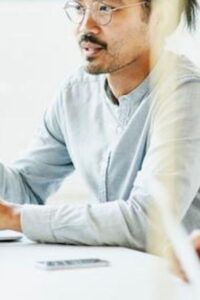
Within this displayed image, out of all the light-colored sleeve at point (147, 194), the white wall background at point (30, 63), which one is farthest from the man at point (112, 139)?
the white wall background at point (30, 63)

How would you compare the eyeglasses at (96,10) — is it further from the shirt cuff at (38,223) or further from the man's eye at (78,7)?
the shirt cuff at (38,223)

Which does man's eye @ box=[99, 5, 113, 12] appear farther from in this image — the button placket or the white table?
the white table

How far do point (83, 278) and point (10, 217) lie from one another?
405mm

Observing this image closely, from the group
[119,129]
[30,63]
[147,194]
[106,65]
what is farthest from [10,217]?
[30,63]

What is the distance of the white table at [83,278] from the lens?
0.85 meters

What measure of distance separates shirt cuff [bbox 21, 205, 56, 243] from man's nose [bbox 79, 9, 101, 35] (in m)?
0.50

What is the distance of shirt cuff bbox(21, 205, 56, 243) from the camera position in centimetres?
129

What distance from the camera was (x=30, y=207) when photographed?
52.2 inches

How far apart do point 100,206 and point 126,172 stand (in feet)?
0.83

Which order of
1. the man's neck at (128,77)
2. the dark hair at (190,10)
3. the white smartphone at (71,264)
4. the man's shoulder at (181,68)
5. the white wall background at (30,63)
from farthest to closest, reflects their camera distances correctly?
1. the white wall background at (30,63)
2. the dark hair at (190,10)
3. the man's neck at (128,77)
4. the man's shoulder at (181,68)
5. the white smartphone at (71,264)

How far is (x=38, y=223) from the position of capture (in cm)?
130

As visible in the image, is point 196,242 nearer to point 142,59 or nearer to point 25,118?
point 142,59

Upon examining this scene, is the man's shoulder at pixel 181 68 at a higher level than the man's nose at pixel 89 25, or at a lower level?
lower

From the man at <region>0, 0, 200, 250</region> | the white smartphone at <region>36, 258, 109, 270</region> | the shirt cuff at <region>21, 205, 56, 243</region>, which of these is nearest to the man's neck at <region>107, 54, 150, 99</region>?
the man at <region>0, 0, 200, 250</region>
